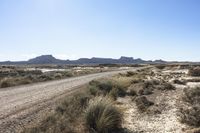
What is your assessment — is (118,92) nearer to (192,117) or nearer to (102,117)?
(192,117)

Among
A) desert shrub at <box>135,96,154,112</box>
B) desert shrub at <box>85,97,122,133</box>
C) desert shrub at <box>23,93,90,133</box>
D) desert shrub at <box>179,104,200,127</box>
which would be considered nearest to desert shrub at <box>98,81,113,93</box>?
desert shrub at <box>135,96,154,112</box>

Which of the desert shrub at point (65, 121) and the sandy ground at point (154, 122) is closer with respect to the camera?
the desert shrub at point (65, 121)

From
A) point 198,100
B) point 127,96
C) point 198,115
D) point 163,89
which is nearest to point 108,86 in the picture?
point 127,96

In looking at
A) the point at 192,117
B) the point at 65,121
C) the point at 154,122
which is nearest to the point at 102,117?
the point at 65,121

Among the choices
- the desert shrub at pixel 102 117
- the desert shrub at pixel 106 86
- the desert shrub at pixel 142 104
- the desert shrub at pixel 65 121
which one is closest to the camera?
the desert shrub at pixel 65 121

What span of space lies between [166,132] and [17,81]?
94.6 ft

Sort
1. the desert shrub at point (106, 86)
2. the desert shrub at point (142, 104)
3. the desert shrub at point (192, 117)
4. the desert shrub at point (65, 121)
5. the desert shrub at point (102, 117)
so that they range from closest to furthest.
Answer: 1. the desert shrub at point (65, 121)
2. the desert shrub at point (102, 117)
3. the desert shrub at point (192, 117)
4. the desert shrub at point (142, 104)
5. the desert shrub at point (106, 86)

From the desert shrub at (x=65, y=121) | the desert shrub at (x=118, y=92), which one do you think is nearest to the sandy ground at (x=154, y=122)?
the desert shrub at (x=65, y=121)

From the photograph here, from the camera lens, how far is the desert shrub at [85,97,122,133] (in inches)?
467

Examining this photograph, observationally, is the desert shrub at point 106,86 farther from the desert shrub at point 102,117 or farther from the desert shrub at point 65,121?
the desert shrub at point 102,117

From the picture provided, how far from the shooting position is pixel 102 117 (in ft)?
39.9

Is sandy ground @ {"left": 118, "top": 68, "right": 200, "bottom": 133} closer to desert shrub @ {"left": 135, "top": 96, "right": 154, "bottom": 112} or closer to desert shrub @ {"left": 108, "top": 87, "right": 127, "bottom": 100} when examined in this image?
desert shrub @ {"left": 135, "top": 96, "right": 154, "bottom": 112}

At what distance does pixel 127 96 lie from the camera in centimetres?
2398

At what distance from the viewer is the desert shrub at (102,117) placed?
1186 cm
